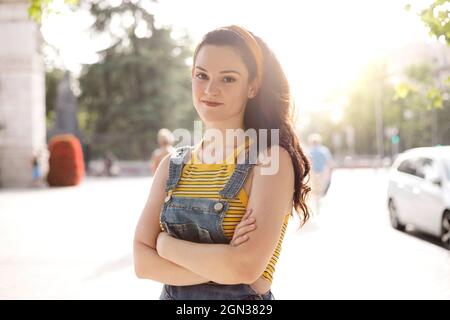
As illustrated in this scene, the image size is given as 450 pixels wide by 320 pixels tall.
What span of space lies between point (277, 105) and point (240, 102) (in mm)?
143

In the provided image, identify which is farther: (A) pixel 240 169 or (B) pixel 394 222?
(B) pixel 394 222

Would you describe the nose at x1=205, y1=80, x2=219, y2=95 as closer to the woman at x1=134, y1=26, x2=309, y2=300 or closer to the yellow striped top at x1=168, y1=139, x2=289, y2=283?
the woman at x1=134, y1=26, x2=309, y2=300

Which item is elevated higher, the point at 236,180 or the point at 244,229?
the point at 236,180

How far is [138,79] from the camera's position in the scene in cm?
4347

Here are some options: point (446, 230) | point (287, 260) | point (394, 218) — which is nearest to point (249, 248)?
point (287, 260)

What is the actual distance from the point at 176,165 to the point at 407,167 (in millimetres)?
10455

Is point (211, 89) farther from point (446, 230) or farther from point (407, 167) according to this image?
point (407, 167)

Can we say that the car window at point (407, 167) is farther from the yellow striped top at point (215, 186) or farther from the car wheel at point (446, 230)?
the yellow striped top at point (215, 186)

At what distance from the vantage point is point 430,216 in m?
10.4

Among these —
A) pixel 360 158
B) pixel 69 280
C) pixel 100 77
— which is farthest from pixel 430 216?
pixel 360 158

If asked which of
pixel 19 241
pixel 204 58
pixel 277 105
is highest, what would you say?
pixel 204 58

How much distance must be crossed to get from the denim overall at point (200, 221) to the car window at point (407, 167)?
10.0 meters

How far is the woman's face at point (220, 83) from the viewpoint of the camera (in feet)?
6.79
